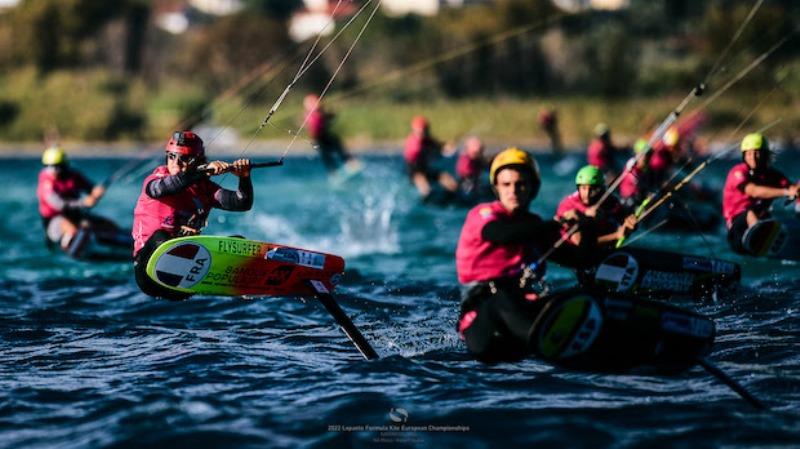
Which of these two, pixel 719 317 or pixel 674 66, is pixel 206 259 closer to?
pixel 719 317

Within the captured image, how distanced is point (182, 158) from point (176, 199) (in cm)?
39

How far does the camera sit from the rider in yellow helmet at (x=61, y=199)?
14.9m

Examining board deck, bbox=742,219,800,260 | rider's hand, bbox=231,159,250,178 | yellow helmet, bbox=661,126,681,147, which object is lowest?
board deck, bbox=742,219,800,260

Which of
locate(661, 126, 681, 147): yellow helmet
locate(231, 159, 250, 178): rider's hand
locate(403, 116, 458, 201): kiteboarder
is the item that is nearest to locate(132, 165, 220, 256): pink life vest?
locate(231, 159, 250, 178): rider's hand

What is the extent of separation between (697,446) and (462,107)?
46321mm

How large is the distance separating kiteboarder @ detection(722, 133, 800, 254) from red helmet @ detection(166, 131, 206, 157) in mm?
5991

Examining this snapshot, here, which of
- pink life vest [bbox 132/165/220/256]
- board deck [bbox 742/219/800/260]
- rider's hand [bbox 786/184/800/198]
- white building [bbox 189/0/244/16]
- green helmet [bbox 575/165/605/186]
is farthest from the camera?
white building [bbox 189/0/244/16]

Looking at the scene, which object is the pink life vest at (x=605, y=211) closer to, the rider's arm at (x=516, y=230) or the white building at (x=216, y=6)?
the rider's arm at (x=516, y=230)

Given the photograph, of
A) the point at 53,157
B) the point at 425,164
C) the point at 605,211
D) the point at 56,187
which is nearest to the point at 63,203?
the point at 56,187

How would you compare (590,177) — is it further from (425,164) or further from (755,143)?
(425,164)

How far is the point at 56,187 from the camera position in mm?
15000

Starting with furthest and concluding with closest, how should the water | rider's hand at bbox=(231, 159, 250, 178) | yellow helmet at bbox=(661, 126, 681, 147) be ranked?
yellow helmet at bbox=(661, 126, 681, 147)
rider's hand at bbox=(231, 159, 250, 178)
the water

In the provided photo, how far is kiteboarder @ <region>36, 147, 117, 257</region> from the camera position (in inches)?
588

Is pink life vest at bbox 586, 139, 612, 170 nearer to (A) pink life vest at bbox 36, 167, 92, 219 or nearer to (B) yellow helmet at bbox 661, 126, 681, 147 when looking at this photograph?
(B) yellow helmet at bbox 661, 126, 681, 147
